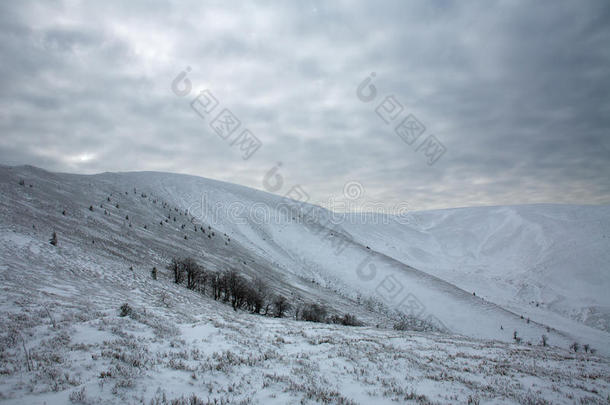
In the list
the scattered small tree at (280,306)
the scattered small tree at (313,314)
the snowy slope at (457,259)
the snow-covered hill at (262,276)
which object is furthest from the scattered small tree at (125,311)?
the snowy slope at (457,259)

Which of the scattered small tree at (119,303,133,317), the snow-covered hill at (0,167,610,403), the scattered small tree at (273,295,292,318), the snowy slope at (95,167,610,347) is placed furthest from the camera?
the snowy slope at (95,167,610,347)

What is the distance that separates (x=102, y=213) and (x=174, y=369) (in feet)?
110

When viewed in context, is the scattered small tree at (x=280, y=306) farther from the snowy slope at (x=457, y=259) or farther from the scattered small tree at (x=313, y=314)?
the snowy slope at (x=457, y=259)

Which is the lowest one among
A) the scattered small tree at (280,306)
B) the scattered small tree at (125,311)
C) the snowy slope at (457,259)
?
the scattered small tree at (280,306)

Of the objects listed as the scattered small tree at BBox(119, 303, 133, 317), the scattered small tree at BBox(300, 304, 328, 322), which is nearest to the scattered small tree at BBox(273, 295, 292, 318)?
the scattered small tree at BBox(300, 304, 328, 322)

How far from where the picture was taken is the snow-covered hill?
8.59 meters

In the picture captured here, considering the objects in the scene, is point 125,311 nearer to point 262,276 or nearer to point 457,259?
point 262,276

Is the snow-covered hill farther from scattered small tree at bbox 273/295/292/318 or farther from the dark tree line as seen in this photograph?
scattered small tree at bbox 273/295/292/318

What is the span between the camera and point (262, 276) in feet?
119

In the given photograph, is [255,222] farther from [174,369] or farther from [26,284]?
[174,369]

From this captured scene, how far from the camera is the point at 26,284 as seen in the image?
41.6ft

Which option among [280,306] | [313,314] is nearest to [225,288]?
[280,306]

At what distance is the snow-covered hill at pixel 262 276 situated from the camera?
8586 mm

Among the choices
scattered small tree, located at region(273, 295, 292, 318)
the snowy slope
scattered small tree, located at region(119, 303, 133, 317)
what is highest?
the snowy slope
